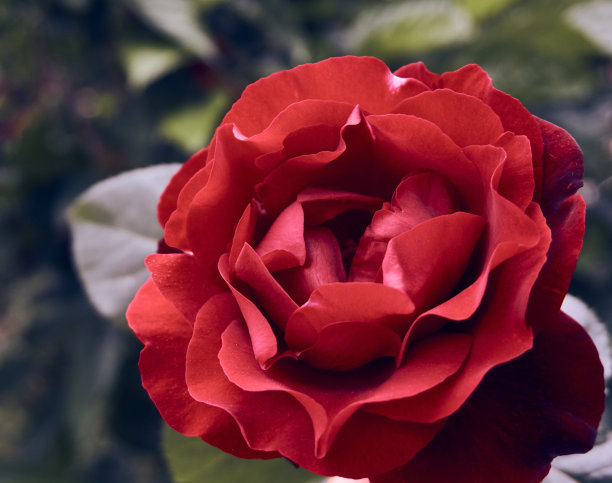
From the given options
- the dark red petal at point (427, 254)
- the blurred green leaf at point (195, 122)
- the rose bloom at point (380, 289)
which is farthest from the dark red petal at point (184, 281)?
the blurred green leaf at point (195, 122)

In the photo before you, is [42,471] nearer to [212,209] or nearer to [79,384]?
[79,384]

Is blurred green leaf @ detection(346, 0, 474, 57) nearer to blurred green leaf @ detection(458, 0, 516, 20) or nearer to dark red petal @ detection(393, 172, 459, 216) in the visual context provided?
blurred green leaf @ detection(458, 0, 516, 20)

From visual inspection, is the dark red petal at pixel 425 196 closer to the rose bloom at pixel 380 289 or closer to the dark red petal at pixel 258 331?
the rose bloom at pixel 380 289

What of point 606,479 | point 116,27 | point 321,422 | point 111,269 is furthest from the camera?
point 116,27

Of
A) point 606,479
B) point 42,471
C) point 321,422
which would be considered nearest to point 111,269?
point 321,422

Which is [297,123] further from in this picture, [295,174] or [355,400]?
[355,400]

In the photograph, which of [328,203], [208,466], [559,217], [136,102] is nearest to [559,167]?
[559,217]
